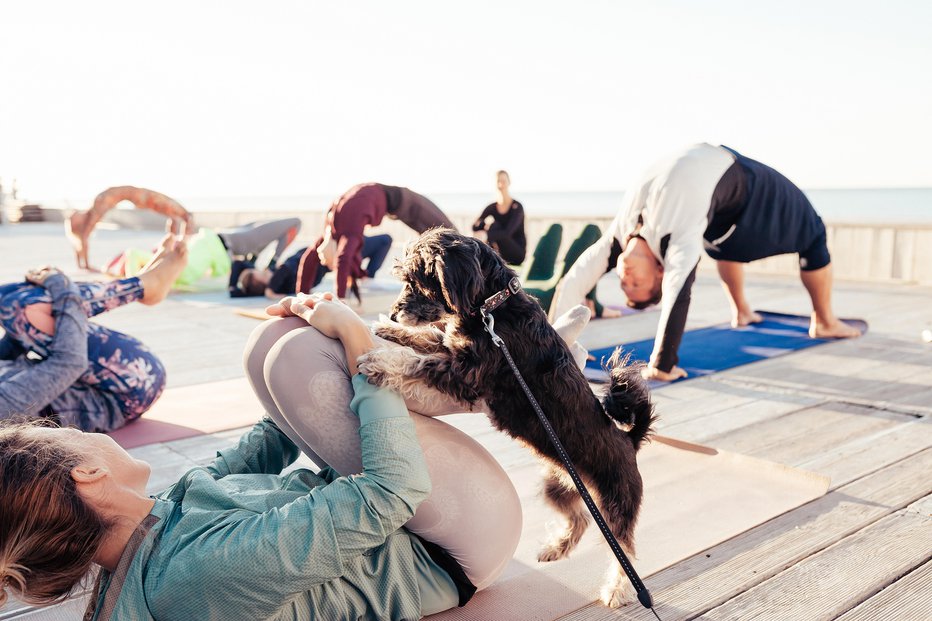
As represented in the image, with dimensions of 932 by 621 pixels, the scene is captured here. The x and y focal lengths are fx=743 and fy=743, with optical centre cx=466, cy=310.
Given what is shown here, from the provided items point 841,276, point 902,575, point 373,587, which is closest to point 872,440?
point 902,575

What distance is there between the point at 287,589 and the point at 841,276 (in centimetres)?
1053

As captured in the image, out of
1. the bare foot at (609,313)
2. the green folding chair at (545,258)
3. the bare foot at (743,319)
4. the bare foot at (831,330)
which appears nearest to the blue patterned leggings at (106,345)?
the green folding chair at (545,258)

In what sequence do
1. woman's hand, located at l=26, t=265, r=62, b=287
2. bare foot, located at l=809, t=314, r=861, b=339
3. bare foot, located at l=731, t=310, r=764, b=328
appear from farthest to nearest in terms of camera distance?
bare foot, located at l=731, t=310, r=764, b=328 → bare foot, located at l=809, t=314, r=861, b=339 → woman's hand, located at l=26, t=265, r=62, b=287

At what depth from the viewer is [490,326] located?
199 cm

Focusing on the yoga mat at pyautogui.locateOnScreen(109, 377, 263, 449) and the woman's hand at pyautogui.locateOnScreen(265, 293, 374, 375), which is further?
the yoga mat at pyautogui.locateOnScreen(109, 377, 263, 449)

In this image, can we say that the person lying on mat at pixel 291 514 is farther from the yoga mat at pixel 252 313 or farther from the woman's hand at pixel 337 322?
the yoga mat at pixel 252 313

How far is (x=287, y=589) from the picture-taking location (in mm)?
1499

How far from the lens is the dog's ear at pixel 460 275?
2.07 m

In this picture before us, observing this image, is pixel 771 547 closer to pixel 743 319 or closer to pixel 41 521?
pixel 41 521

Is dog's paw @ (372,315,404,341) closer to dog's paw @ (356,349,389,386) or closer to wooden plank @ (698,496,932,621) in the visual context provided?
dog's paw @ (356,349,389,386)

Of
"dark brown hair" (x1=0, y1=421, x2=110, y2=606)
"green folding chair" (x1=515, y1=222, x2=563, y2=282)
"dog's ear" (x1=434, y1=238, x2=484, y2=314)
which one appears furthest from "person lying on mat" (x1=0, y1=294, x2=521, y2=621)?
"green folding chair" (x1=515, y1=222, x2=563, y2=282)

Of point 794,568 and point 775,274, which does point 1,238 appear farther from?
point 794,568

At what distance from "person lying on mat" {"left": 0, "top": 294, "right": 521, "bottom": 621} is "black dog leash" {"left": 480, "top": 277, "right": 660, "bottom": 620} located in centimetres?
23

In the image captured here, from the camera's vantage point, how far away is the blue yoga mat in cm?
518
